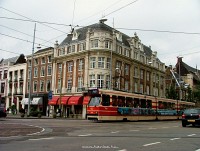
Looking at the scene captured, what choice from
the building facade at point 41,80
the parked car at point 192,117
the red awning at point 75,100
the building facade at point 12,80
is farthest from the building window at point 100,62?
the parked car at point 192,117

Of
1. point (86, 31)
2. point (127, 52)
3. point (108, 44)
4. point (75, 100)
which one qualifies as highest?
point (86, 31)

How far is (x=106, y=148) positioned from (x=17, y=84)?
64.4 metres

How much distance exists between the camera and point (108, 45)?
2233 inches

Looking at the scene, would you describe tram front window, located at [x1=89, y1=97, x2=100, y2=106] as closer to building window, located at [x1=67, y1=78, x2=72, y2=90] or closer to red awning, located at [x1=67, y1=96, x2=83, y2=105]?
red awning, located at [x1=67, y1=96, x2=83, y2=105]

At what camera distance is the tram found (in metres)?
31.8

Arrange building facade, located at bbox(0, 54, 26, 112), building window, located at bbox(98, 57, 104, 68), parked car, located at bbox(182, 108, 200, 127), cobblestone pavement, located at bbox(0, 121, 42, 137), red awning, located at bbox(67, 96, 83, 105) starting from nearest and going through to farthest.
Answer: cobblestone pavement, located at bbox(0, 121, 42, 137) < parked car, located at bbox(182, 108, 200, 127) < red awning, located at bbox(67, 96, 83, 105) < building window, located at bbox(98, 57, 104, 68) < building facade, located at bbox(0, 54, 26, 112)

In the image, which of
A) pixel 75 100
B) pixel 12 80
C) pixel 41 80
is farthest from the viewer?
pixel 12 80

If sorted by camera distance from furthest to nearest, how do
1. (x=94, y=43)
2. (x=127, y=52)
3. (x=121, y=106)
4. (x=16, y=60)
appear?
(x=16, y=60) < (x=127, y=52) < (x=94, y=43) < (x=121, y=106)

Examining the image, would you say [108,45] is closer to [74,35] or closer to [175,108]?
[74,35]

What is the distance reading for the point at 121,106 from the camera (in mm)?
33625

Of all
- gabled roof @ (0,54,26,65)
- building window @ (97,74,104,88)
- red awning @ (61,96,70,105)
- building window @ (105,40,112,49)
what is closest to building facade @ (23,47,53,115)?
red awning @ (61,96,70,105)

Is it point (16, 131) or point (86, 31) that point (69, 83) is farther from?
point (16, 131)

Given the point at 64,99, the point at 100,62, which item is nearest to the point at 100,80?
the point at 100,62

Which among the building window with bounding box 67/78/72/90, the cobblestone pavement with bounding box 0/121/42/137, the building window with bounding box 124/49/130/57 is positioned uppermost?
the building window with bounding box 124/49/130/57
